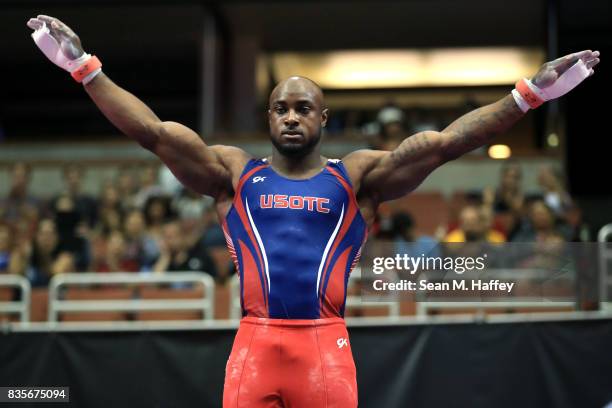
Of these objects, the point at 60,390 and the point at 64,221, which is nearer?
the point at 60,390

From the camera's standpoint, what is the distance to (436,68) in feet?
70.3

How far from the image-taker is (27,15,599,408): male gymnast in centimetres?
453

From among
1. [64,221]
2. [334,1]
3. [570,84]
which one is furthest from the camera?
[334,1]

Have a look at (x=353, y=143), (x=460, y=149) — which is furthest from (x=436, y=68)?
(x=460, y=149)

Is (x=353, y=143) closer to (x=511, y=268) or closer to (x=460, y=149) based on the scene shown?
(x=511, y=268)

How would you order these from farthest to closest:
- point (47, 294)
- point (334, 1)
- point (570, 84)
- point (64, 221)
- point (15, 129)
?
point (15, 129)
point (334, 1)
point (64, 221)
point (47, 294)
point (570, 84)

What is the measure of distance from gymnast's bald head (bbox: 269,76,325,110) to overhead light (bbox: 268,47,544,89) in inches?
623

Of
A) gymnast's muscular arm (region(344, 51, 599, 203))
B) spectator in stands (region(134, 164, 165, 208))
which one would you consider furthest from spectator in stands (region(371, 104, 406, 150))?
gymnast's muscular arm (region(344, 51, 599, 203))

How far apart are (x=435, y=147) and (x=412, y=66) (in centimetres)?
1696

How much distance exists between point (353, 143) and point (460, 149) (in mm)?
10806

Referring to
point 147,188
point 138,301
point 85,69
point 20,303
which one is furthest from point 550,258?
point 147,188

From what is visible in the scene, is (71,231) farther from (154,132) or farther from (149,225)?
(154,132)

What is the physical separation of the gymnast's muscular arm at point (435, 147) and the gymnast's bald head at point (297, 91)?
441 mm

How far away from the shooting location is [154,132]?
4832 mm
